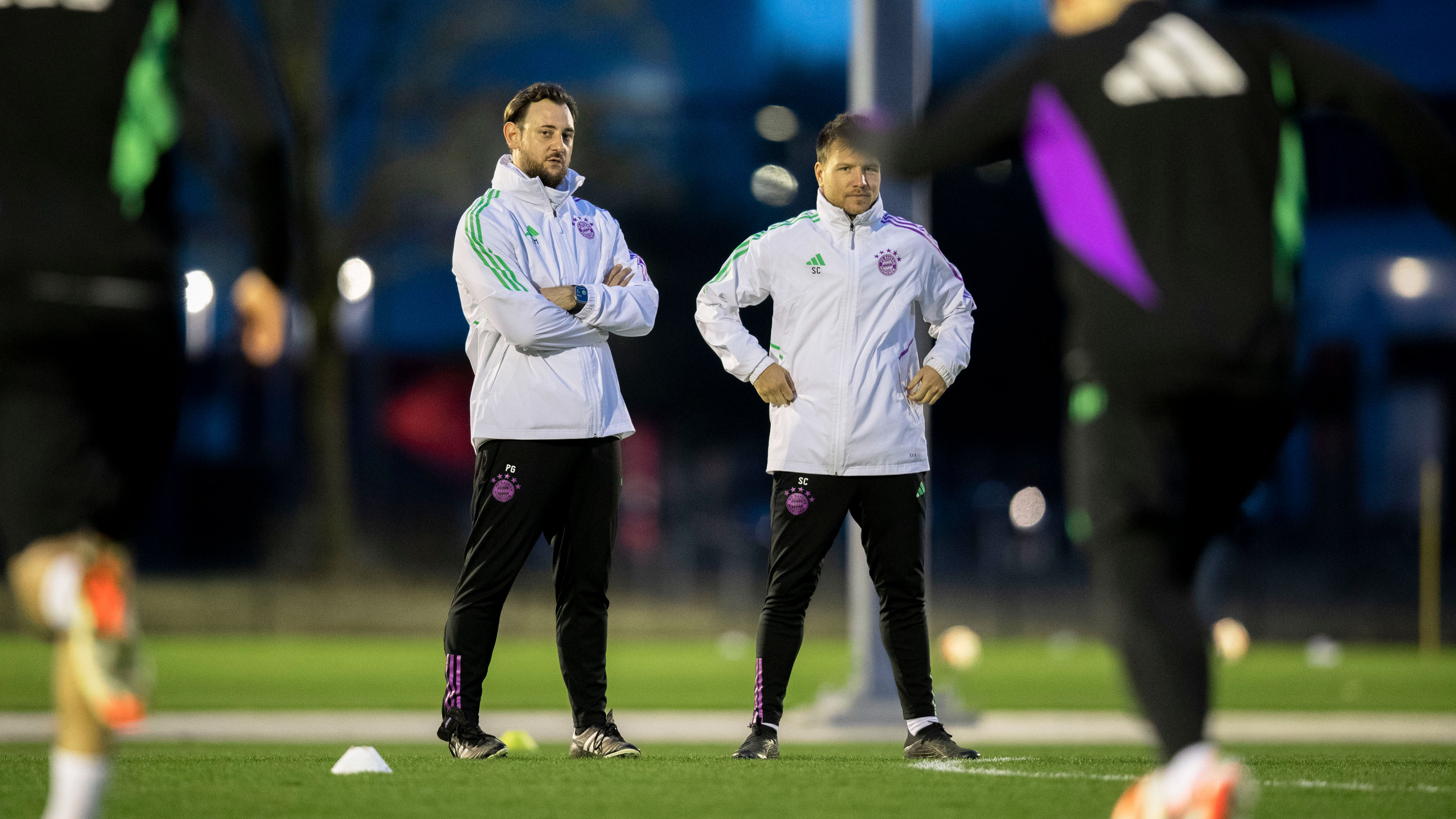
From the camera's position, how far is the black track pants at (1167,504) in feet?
12.7

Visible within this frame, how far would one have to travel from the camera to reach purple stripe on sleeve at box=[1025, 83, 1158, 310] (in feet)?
13.0

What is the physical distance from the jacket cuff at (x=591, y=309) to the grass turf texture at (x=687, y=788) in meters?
1.50

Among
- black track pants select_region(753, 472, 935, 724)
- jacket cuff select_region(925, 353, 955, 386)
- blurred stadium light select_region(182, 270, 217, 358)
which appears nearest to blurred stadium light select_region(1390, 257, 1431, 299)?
blurred stadium light select_region(182, 270, 217, 358)

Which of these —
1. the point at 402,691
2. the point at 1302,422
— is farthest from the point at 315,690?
the point at 1302,422

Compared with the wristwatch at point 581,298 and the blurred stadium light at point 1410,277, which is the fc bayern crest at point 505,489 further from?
the blurred stadium light at point 1410,277

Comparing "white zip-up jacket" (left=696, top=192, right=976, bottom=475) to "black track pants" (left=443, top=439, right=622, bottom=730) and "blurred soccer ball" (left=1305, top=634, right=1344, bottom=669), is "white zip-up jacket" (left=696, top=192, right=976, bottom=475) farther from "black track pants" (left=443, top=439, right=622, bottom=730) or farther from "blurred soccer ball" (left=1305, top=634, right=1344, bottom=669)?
"blurred soccer ball" (left=1305, top=634, right=1344, bottom=669)

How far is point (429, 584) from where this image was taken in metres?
23.0

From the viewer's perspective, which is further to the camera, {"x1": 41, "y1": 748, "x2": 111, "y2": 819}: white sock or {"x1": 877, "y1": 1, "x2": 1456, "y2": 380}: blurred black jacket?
{"x1": 877, "y1": 1, "x2": 1456, "y2": 380}: blurred black jacket

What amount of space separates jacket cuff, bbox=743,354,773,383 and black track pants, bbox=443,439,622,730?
55 cm

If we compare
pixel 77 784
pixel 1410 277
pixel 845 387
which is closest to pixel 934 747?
pixel 845 387

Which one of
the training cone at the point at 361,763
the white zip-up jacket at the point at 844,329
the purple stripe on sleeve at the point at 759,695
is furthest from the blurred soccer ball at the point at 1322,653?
the training cone at the point at 361,763

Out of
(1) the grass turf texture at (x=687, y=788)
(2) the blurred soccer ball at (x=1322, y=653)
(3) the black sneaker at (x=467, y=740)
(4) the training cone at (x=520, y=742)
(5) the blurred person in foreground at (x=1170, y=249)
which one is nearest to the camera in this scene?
(5) the blurred person in foreground at (x=1170, y=249)

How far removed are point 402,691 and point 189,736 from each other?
3761 millimetres

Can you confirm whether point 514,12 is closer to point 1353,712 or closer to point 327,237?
point 327,237
